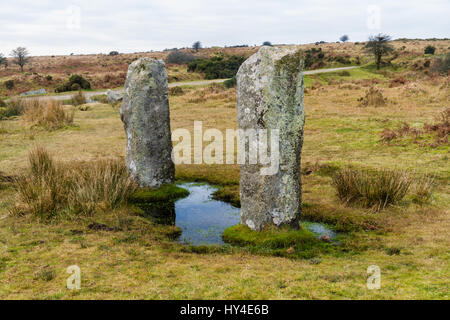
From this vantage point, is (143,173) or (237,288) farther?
(143,173)

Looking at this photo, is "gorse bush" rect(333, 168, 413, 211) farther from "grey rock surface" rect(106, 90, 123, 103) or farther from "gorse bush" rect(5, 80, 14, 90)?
"gorse bush" rect(5, 80, 14, 90)

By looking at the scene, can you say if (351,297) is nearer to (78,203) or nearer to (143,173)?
(78,203)

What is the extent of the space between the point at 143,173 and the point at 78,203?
2038 millimetres

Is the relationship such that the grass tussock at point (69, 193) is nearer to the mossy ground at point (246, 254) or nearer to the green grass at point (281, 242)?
the mossy ground at point (246, 254)

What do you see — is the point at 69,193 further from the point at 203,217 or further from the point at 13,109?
the point at 13,109

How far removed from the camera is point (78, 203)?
26.0 feet

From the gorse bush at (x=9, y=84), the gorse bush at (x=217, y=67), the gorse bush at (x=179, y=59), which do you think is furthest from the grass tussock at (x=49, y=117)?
the gorse bush at (x=179, y=59)

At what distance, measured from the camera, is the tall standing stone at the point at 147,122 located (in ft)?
31.1

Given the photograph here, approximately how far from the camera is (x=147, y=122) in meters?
9.51

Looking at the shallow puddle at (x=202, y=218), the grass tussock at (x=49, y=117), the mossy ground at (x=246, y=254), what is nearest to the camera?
the mossy ground at (x=246, y=254)

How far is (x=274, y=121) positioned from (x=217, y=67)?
151ft

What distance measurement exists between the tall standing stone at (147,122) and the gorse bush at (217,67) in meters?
39.6
